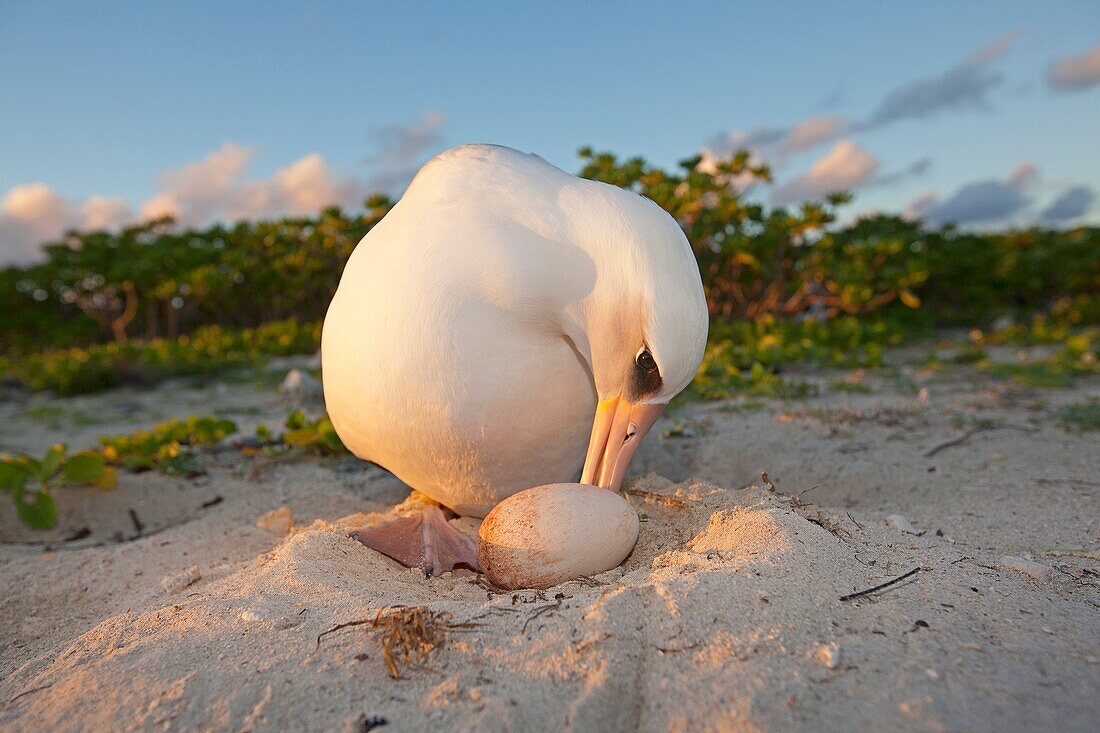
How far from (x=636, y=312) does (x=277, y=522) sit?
191 centimetres

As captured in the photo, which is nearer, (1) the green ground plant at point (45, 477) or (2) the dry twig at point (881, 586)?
(2) the dry twig at point (881, 586)

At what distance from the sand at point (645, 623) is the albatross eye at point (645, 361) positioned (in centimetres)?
57

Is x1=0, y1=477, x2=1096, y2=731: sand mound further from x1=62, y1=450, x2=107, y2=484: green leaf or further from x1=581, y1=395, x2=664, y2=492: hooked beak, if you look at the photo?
x1=62, y1=450, x2=107, y2=484: green leaf

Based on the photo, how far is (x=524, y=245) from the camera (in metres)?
2.37

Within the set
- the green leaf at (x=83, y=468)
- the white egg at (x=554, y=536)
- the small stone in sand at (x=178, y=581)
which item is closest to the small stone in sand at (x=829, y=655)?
the white egg at (x=554, y=536)

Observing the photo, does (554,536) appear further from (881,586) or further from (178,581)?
(178,581)

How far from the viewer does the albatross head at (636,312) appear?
7.45 feet

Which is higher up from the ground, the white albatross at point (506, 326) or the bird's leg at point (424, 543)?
the white albatross at point (506, 326)

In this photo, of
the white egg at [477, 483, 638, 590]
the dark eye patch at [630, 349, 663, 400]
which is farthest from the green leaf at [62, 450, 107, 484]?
the dark eye patch at [630, 349, 663, 400]

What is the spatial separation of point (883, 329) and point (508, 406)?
8.39 metres

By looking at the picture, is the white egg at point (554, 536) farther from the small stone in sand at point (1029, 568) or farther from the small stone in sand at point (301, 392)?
the small stone in sand at point (301, 392)

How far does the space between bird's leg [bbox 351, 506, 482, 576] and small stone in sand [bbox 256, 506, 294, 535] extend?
2.09ft

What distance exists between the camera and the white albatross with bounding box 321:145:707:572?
235 cm

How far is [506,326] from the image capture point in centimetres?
240
